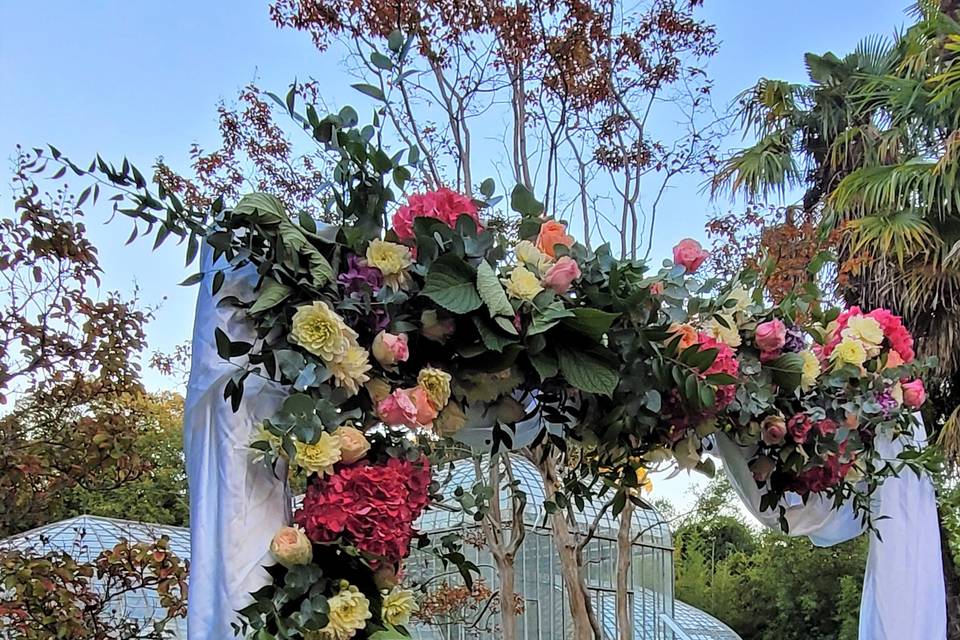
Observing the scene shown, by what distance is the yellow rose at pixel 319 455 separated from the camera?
127 cm

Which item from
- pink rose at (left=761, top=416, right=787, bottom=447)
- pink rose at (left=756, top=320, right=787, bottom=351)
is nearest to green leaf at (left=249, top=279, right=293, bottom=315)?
pink rose at (left=756, top=320, right=787, bottom=351)

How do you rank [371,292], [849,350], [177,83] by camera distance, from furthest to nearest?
[177,83] < [849,350] < [371,292]

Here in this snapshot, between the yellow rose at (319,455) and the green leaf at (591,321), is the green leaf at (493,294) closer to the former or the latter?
the green leaf at (591,321)

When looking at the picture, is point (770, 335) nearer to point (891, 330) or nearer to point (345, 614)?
point (891, 330)

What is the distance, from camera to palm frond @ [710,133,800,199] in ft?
17.5

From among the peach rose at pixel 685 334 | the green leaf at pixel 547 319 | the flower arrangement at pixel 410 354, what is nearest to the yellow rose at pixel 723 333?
the flower arrangement at pixel 410 354

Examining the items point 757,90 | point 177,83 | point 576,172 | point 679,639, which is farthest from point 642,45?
point 679,639

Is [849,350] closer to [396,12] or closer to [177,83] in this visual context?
[396,12]

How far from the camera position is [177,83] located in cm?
480

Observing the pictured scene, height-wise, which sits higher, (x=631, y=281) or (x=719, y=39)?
(x=719, y=39)

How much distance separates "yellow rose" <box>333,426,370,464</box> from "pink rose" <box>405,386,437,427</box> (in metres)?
0.10

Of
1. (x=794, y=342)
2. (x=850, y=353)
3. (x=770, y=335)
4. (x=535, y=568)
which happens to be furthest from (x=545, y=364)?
(x=535, y=568)

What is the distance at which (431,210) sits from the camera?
1489 millimetres

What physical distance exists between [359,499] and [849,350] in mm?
1318
